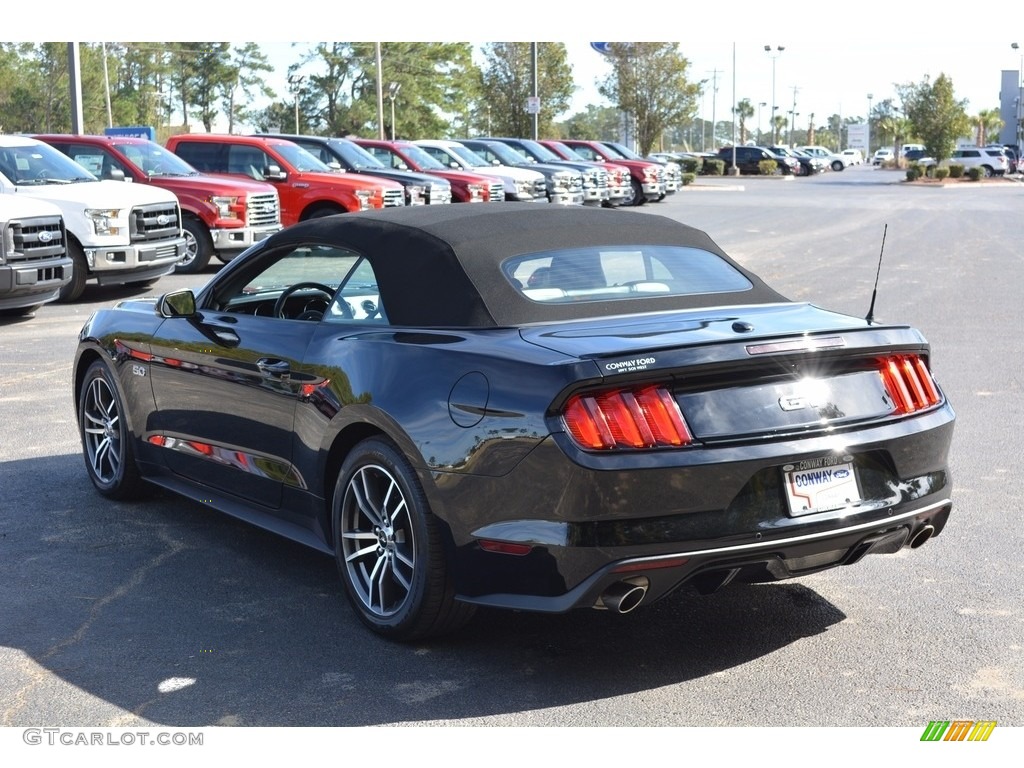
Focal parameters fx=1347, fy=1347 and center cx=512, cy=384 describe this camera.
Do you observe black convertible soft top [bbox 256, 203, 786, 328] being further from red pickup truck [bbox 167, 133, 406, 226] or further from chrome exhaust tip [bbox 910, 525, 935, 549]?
red pickup truck [bbox 167, 133, 406, 226]

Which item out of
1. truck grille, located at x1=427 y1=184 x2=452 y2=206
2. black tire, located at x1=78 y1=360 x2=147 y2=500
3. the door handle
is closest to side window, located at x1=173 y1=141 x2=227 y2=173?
truck grille, located at x1=427 y1=184 x2=452 y2=206

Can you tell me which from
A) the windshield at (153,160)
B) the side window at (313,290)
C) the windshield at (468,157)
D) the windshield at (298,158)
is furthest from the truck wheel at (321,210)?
the side window at (313,290)

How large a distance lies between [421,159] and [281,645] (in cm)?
2477

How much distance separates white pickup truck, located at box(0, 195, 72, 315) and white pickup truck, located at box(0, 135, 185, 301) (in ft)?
4.05

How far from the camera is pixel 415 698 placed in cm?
432

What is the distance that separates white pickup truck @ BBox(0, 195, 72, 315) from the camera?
548 inches

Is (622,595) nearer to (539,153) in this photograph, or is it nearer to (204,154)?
(204,154)

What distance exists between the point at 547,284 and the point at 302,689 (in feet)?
5.91

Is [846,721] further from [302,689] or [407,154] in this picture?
[407,154]

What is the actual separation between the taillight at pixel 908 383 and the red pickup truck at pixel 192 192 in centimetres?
1543

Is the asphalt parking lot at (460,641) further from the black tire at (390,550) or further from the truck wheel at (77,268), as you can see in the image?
the truck wheel at (77,268)

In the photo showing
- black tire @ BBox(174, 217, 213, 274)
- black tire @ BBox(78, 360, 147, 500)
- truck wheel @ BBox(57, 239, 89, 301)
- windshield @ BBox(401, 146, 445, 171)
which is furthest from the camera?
windshield @ BBox(401, 146, 445, 171)

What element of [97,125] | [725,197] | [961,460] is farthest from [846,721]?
[97,125]

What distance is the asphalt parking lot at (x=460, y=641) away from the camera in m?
4.22
